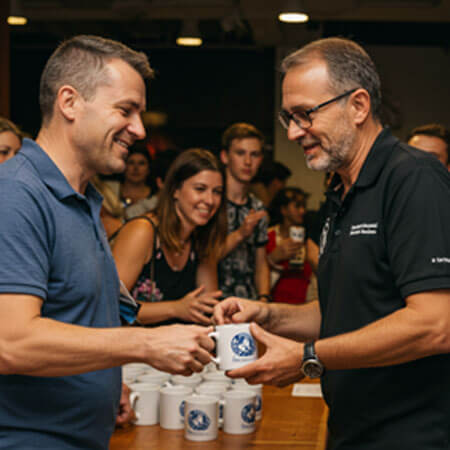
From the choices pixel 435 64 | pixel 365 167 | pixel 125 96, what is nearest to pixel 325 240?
pixel 365 167

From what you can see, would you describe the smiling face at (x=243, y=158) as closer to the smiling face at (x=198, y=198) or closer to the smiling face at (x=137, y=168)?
the smiling face at (x=198, y=198)

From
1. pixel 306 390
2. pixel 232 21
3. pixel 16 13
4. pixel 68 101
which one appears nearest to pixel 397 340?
pixel 68 101

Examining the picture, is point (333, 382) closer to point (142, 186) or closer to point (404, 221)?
point (404, 221)

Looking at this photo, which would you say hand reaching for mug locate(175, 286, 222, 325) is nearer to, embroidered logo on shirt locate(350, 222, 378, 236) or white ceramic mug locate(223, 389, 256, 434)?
white ceramic mug locate(223, 389, 256, 434)

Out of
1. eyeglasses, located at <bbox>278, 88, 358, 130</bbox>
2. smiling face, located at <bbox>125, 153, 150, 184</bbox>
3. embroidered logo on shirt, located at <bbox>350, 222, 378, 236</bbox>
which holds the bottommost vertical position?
smiling face, located at <bbox>125, 153, 150, 184</bbox>

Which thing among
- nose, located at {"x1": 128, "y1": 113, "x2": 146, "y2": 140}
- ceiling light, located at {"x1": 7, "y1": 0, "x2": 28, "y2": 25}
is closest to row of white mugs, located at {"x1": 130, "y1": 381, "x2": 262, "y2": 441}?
nose, located at {"x1": 128, "y1": 113, "x2": 146, "y2": 140}

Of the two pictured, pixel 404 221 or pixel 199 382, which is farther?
pixel 199 382

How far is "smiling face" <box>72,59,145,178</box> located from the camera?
166 centimetres

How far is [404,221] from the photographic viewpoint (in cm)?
155

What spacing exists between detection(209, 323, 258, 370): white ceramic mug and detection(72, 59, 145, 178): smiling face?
1.73 ft

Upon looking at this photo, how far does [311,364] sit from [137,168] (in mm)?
4193

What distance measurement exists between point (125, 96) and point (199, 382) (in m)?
1.13

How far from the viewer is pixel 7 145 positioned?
3.06 meters

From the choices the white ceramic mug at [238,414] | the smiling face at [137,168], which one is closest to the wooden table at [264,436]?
the white ceramic mug at [238,414]
